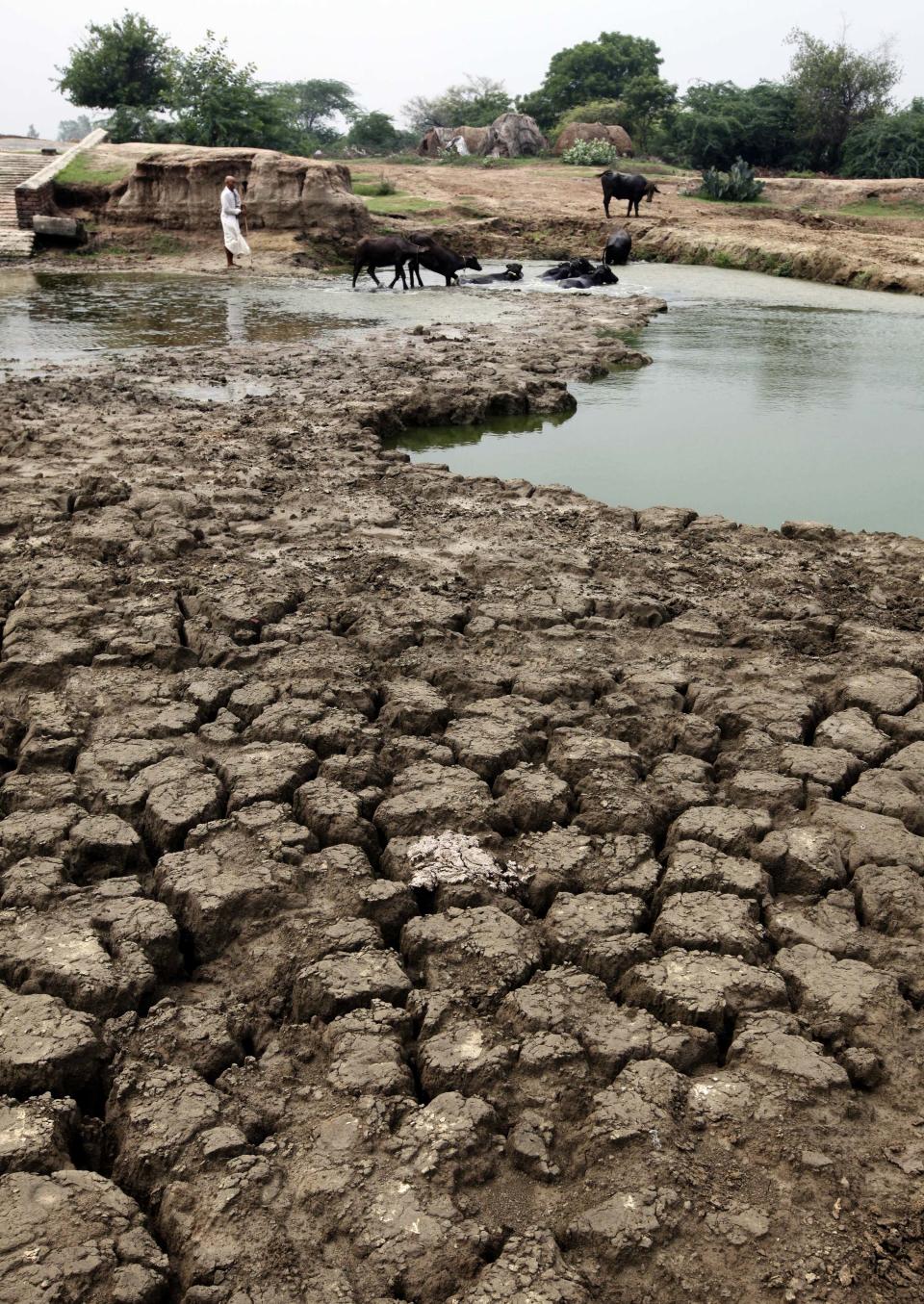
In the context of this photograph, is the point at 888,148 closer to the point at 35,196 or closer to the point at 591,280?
the point at 591,280

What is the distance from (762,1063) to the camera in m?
2.51

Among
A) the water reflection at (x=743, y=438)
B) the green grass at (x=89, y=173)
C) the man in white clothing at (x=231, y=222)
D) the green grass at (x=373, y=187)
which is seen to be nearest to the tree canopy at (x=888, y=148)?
the green grass at (x=373, y=187)

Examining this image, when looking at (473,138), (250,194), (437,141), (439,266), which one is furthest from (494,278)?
(437,141)

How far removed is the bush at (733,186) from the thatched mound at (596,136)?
15858 millimetres

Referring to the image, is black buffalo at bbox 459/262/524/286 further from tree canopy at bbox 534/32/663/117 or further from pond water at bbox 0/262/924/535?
tree canopy at bbox 534/32/663/117

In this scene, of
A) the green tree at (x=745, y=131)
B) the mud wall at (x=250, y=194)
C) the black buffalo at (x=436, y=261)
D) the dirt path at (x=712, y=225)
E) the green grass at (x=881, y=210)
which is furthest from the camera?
the green tree at (x=745, y=131)

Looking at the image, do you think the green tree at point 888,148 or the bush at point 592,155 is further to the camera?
the bush at point 592,155

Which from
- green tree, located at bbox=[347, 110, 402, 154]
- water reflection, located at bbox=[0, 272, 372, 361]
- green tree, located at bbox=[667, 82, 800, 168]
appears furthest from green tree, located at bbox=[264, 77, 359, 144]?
water reflection, located at bbox=[0, 272, 372, 361]

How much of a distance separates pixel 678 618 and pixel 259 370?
6126mm

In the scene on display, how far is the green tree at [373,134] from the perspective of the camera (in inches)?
2040

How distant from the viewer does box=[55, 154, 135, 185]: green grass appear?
21.9 meters

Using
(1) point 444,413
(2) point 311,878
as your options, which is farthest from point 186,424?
(2) point 311,878

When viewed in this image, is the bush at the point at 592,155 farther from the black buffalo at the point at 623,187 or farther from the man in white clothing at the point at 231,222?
the man in white clothing at the point at 231,222

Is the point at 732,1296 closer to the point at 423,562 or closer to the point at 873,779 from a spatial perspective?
the point at 873,779
